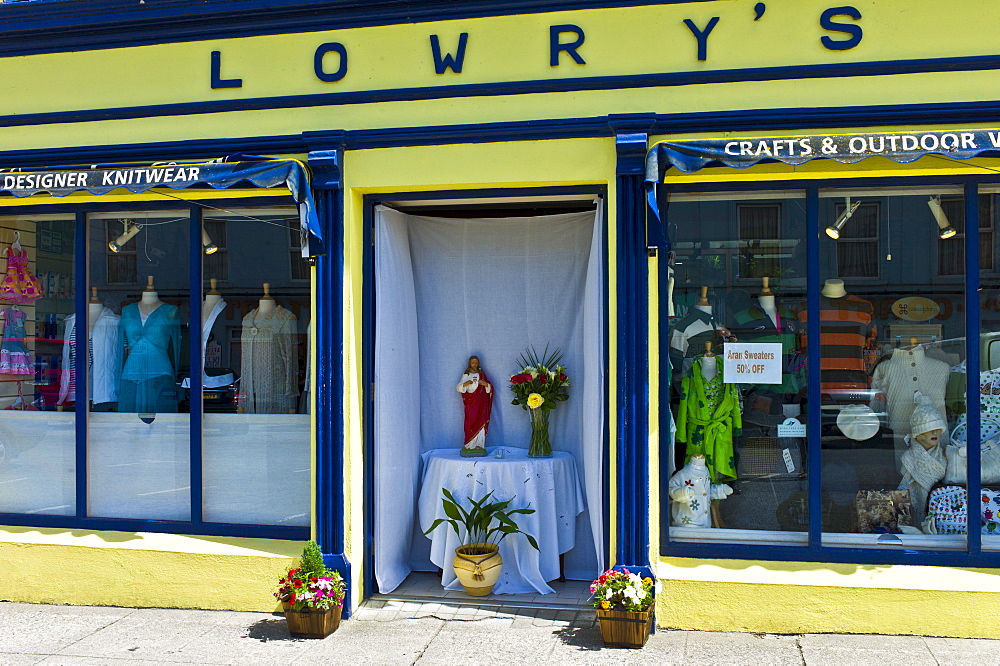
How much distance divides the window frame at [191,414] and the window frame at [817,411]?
2.37 m

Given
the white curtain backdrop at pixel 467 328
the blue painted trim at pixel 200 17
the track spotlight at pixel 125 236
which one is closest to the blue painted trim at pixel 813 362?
the white curtain backdrop at pixel 467 328

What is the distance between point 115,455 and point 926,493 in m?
5.59

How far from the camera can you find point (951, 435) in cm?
520

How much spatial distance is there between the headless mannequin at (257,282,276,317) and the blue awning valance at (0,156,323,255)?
0.74 meters

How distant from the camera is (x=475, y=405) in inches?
245

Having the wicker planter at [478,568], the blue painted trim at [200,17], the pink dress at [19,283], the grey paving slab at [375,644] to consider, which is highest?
the blue painted trim at [200,17]

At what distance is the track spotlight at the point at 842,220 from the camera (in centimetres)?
524

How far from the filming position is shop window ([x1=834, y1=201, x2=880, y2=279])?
5.24 m

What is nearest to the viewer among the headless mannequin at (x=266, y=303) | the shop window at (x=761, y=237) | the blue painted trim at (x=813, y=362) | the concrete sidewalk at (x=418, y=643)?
the concrete sidewalk at (x=418, y=643)

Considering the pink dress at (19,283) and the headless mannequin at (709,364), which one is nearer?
the headless mannequin at (709,364)

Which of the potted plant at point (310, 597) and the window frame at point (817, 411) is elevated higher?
the window frame at point (817, 411)

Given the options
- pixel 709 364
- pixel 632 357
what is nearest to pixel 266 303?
pixel 632 357

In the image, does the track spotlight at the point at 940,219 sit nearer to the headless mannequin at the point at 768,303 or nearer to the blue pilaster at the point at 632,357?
the headless mannequin at the point at 768,303

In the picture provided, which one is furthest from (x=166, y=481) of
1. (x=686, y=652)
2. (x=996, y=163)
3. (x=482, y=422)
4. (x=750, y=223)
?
(x=996, y=163)
